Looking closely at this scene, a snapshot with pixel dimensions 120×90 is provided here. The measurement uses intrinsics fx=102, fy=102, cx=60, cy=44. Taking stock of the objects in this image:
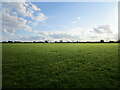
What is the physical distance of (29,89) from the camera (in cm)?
674

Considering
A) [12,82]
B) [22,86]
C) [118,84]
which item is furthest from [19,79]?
[118,84]

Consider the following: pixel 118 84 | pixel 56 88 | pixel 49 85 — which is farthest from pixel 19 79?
pixel 118 84

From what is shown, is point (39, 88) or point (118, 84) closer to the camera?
point (39, 88)

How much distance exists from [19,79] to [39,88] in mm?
2255

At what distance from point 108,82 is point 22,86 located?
6.31 m

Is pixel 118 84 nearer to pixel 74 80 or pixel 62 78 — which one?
pixel 74 80

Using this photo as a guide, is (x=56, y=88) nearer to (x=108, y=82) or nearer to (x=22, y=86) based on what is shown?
(x=22, y=86)

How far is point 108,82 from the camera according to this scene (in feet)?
25.5

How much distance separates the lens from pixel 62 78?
841 centimetres

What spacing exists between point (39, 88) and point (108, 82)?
16.9 feet

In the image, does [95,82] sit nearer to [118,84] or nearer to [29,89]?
[118,84]

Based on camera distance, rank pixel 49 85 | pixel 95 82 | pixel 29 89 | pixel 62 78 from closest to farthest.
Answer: pixel 29 89 < pixel 49 85 < pixel 95 82 < pixel 62 78

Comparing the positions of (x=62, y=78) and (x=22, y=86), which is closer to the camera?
(x=22, y=86)

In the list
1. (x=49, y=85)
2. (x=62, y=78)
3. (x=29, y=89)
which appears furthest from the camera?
(x=62, y=78)
